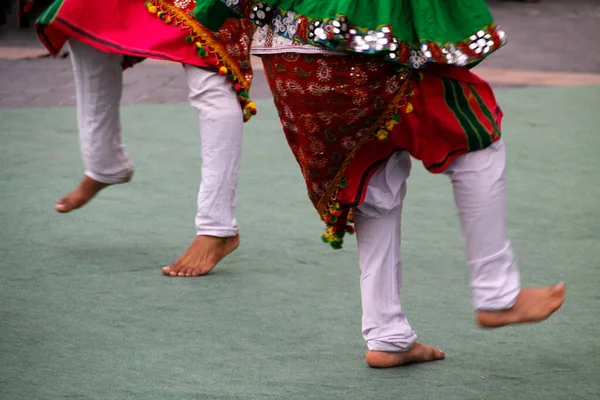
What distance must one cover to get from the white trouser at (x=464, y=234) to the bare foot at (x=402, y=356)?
17mm

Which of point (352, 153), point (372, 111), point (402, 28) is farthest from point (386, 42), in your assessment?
point (352, 153)

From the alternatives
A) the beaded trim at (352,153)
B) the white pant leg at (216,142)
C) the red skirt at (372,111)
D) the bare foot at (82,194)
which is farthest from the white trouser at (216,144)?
the red skirt at (372,111)

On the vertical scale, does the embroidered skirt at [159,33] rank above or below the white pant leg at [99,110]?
above

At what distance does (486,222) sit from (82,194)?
1.87m

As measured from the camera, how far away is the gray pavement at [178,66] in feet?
22.4

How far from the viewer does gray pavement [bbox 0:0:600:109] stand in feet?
22.4

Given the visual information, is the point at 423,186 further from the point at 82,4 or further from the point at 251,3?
the point at 251,3

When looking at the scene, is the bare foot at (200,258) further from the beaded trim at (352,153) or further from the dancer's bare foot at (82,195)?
the beaded trim at (352,153)

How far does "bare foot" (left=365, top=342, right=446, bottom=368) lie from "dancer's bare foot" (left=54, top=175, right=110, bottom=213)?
1492 mm

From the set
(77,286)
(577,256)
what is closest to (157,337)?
(77,286)

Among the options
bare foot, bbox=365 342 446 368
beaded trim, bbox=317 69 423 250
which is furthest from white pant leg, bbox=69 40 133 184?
bare foot, bbox=365 342 446 368

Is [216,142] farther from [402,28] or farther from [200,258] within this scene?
[402,28]

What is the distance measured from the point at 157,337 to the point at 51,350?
0.28 metres

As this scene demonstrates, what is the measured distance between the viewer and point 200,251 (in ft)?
11.9
